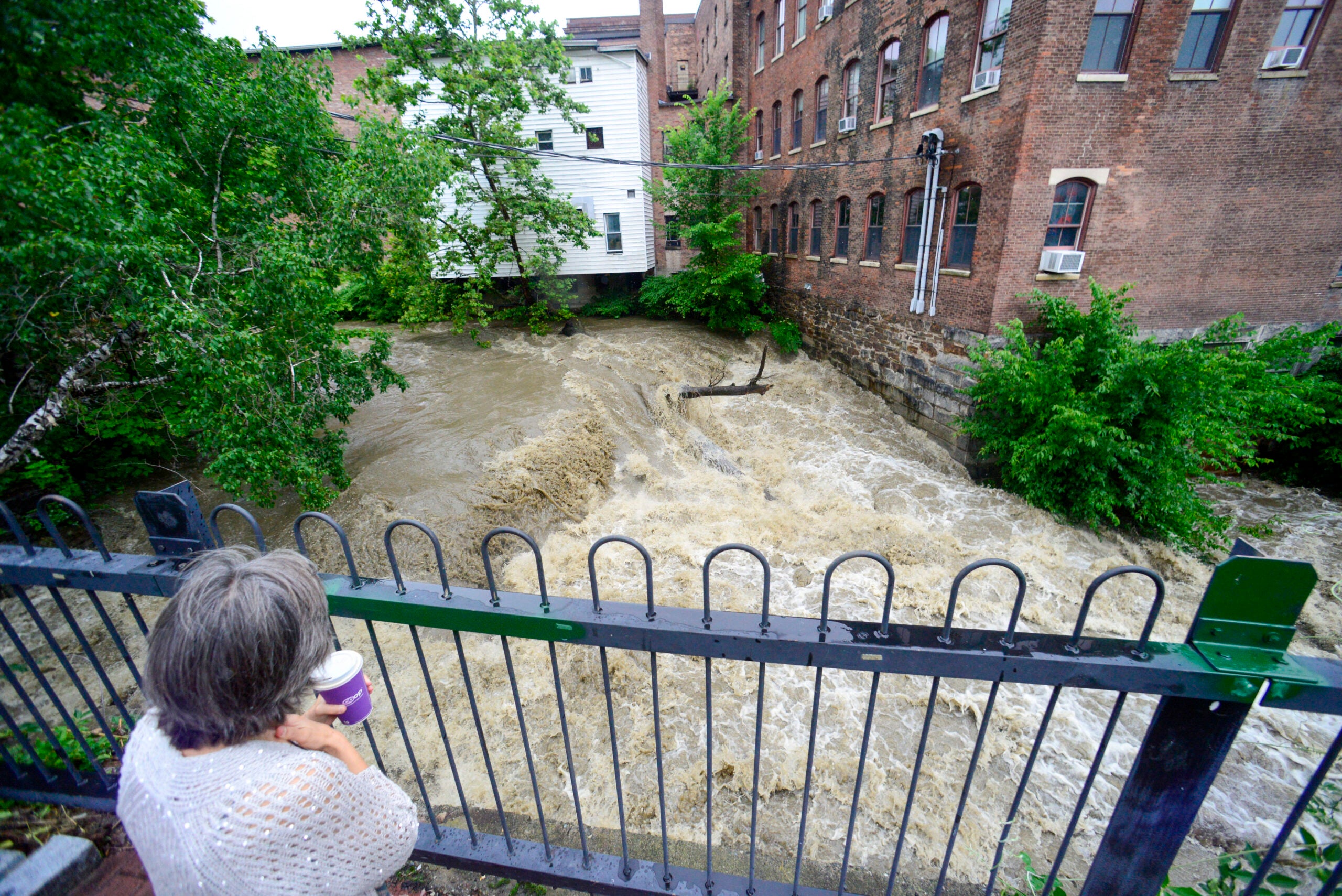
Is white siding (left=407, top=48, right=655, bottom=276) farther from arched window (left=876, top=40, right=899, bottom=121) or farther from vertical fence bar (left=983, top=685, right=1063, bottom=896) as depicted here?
vertical fence bar (left=983, top=685, right=1063, bottom=896)

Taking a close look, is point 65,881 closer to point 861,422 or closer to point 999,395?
point 999,395

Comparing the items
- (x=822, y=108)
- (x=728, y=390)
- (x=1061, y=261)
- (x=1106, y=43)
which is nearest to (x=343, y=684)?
(x=1061, y=261)

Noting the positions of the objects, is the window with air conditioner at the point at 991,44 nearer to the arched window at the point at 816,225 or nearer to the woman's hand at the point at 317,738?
the arched window at the point at 816,225

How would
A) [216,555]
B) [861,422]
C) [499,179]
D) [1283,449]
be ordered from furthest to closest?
[499,179], [861,422], [1283,449], [216,555]

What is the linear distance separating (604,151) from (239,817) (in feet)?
72.9

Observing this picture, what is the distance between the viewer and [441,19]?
14.5 metres

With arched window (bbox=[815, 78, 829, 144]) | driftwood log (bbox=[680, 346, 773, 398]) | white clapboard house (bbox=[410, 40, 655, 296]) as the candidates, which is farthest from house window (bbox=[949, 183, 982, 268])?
white clapboard house (bbox=[410, 40, 655, 296])

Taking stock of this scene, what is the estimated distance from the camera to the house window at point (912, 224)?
12.9 meters

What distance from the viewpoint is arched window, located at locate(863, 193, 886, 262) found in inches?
559

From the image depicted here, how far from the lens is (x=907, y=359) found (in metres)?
13.6

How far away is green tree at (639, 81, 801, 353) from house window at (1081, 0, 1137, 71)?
405 inches

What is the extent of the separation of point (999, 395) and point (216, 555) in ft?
38.7

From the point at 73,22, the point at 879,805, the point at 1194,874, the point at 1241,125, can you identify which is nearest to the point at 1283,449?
the point at 1241,125

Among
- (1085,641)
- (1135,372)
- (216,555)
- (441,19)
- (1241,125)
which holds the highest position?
(441,19)
